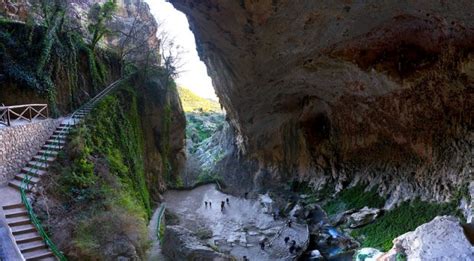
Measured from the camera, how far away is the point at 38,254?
8141 millimetres

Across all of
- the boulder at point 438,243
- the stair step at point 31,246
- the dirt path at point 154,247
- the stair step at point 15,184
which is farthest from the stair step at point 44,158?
the boulder at point 438,243

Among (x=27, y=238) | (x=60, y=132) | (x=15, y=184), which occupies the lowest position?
(x=27, y=238)

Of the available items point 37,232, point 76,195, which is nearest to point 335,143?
point 76,195

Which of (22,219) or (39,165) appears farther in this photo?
(39,165)

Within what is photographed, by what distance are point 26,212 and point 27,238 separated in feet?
3.94

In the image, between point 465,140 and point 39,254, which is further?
point 465,140

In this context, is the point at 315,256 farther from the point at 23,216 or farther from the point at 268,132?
the point at 268,132

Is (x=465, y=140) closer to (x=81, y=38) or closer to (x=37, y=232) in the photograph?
(x=37, y=232)

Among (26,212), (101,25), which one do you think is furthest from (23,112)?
(101,25)

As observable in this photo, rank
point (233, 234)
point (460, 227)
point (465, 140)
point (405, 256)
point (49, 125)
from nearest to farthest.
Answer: point (460, 227), point (405, 256), point (465, 140), point (49, 125), point (233, 234)

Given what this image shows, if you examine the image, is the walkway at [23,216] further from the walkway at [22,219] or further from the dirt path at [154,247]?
the dirt path at [154,247]

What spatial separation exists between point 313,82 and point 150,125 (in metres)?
12.0

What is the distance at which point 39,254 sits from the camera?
815 cm

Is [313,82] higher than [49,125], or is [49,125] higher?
[313,82]
